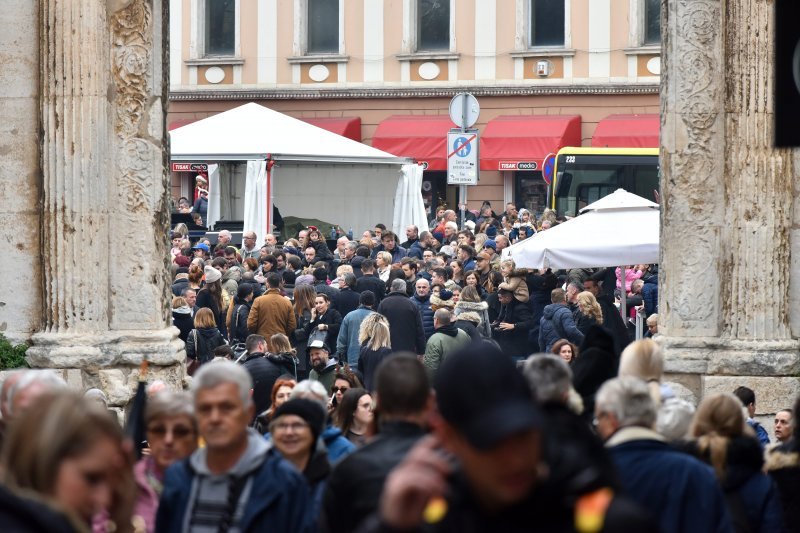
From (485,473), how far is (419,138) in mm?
34026

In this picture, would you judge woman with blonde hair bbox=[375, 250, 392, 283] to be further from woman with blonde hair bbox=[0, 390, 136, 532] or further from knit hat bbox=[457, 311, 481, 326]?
woman with blonde hair bbox=[0, 390, 136, 532]

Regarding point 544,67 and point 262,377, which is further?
point 544,67

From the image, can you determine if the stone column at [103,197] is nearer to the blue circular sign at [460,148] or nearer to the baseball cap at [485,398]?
the baseball cap at [485,398]

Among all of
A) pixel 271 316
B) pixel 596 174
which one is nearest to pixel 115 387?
pixel 271 316

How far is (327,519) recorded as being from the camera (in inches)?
201

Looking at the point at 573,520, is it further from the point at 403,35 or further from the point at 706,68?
the point at 403,35

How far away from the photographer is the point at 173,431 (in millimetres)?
6418

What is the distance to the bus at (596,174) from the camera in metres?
30.8

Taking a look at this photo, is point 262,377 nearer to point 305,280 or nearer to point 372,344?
point 372,344

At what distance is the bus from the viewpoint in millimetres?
30812

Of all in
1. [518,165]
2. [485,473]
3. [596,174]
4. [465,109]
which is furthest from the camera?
[518,165]

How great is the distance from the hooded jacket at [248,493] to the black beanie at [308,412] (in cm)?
113

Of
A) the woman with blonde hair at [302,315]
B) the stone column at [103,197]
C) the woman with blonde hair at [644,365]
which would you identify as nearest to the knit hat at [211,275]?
the woman with blonde hair at [302,315]

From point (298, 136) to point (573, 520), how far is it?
22.6 meters
